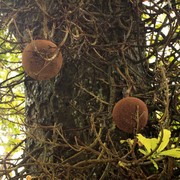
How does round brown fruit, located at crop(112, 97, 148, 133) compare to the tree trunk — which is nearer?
round brown fruit, located at crop(112, 97, 148, 133)

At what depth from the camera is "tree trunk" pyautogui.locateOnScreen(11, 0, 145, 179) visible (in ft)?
4.31

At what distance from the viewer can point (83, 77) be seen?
144 cm

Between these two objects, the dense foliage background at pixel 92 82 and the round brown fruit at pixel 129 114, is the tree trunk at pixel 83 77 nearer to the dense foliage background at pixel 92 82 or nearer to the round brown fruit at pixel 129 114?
the dense foliage background at pixel 92 82

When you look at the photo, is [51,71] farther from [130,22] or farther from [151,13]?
[151,13]

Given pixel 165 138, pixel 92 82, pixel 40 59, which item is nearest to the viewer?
pixel 165 138

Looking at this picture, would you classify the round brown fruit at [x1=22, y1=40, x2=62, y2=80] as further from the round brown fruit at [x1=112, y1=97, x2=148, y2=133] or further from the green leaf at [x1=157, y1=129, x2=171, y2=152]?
the green leaf at [x1=157, y1=129, x2=171, y2=152]

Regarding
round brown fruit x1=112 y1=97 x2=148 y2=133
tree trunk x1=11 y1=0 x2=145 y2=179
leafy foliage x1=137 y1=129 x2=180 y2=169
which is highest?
tree trunk x1=11 y1=0 x2=145 y2=179

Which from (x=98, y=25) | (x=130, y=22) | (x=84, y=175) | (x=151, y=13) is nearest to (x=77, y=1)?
(x=98, y=25)

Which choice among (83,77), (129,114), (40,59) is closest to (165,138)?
(129,114)

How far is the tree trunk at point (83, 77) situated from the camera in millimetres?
1312

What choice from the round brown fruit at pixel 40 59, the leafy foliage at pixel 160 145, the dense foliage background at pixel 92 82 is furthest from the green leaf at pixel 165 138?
the round brown fruit at pixel 40 59

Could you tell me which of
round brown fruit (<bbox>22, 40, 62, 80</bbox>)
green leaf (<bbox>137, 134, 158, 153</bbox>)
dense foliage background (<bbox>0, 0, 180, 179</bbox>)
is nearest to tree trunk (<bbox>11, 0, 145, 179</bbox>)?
dense foliage background (<bbox>0, 0, 180, 179</bbox>)

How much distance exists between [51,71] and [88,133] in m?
0.27

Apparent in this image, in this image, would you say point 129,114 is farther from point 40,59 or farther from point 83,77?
point 83,77
